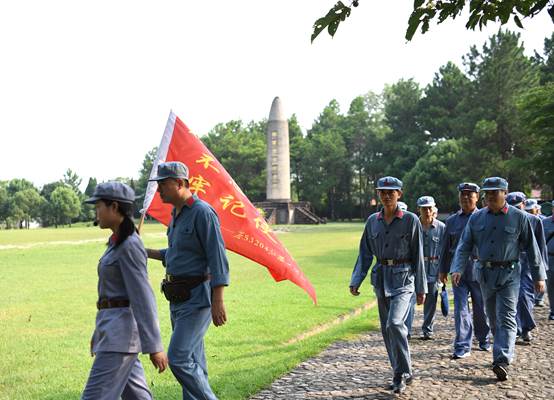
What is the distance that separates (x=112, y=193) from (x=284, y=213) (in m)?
59.1

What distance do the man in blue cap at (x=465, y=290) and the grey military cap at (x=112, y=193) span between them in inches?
191

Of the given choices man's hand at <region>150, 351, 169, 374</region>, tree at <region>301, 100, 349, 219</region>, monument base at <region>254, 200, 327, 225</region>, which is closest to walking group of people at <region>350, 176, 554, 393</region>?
man's hand at <region>150, 351, 169, 374</region>

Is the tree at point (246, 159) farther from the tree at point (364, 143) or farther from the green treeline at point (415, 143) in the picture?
the tree at point (364, 143)

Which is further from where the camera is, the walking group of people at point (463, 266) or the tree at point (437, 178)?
the tree at point (437, 178)

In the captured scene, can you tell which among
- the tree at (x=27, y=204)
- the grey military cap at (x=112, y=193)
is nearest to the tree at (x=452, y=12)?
the grey military cap at (x=112, y=193)

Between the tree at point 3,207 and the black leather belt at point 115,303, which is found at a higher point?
the tree at point 3,207

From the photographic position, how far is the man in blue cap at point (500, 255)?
6.55 metres

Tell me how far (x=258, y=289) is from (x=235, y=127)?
77076mm

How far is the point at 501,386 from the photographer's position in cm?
607

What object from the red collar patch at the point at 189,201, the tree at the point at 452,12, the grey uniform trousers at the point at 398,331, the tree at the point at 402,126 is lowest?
the grey uniform trousers at the point at 398,331

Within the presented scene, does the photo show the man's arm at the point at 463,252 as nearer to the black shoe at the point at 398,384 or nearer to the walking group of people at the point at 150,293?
the black shoe at the point at 398,384

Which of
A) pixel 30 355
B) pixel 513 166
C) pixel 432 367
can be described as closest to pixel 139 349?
pixel 432 367

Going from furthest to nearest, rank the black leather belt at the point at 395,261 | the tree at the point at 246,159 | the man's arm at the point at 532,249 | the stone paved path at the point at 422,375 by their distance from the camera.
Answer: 1. the tree at the point at 246,159
2. the man's arm at the point at 532,249
3. the black leather belt at the point at 395,261
4. the stone paved path at the point at 422,375

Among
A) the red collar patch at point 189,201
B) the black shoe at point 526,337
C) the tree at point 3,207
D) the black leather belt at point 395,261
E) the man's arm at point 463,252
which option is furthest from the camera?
the tree at point 3,207
